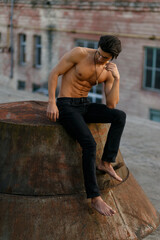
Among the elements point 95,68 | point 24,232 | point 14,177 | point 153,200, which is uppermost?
point 95,68

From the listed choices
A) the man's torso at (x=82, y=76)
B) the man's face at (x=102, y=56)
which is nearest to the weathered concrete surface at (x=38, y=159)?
the man's torso at (x=82, y=76)

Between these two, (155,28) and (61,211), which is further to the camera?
(155,28)

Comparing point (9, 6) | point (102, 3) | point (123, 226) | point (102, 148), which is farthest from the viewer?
point (9, 6)

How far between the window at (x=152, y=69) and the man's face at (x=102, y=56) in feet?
38.3

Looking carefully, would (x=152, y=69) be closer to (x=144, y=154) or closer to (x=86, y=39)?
(x=86, y=39)

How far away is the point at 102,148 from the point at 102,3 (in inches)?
526

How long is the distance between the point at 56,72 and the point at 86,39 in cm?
1404

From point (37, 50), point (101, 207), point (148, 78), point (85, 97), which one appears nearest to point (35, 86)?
point (37, 50)

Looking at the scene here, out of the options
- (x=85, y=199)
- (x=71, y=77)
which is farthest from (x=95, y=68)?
(x=85, y=199)

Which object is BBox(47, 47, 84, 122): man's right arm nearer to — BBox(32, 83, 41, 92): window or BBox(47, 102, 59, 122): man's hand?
BBox(47, 102, 59, 122): man's hand

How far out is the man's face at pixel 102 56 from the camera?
14.6 ft

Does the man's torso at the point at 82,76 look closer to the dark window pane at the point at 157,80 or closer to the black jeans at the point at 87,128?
the black jeans at the point at 87,128

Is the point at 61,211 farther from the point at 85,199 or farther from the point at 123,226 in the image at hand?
the point at 123,226

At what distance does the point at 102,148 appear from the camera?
4984mm
